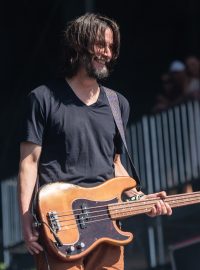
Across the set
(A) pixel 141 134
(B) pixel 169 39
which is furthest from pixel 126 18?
(A) pixel 141 134

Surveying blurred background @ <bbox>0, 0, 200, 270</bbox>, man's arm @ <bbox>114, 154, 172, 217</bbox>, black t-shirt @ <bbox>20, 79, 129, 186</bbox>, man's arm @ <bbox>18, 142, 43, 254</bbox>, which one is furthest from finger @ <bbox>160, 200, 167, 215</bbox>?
blurred background @ <bbox>0, 0, 200, 270</bbox>

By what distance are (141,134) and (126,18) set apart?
3189 mm

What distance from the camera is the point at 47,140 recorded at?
4.66 m

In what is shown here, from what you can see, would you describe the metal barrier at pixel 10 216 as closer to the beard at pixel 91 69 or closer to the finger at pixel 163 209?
the finger at pixel 163 209

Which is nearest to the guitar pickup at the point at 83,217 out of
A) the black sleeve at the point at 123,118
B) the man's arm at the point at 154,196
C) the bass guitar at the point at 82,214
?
the bass guitar at the point at 82,214

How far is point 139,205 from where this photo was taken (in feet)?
15.8

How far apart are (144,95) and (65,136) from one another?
6.07m

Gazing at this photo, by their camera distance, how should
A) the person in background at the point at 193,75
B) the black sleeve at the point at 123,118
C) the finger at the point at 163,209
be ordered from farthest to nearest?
the person in background at the point at 193,75 < the black sleeve at the point at 123,118 < the finger at the point at 163,209

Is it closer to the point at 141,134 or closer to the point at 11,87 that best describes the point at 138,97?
the point at 11,87

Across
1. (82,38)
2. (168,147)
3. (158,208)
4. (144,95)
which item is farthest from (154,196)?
A: (144,95)

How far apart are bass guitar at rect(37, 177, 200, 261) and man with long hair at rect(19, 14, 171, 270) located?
0.19 ft

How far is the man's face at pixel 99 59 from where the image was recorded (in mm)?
4777

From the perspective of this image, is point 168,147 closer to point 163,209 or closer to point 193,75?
point 193,75

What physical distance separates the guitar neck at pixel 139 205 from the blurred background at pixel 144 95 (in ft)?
5.77
